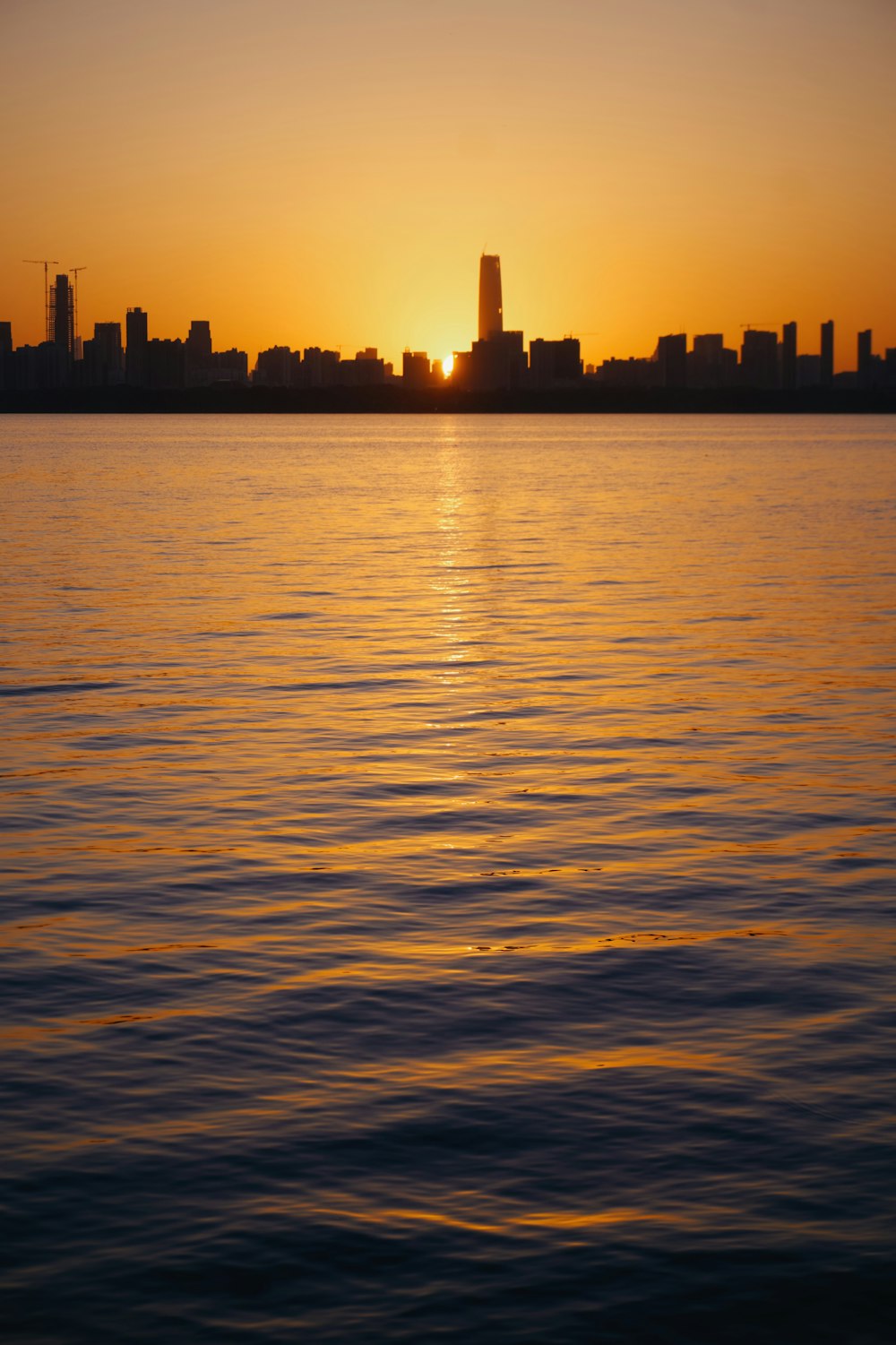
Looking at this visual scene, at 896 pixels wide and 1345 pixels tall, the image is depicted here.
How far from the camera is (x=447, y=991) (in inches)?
496

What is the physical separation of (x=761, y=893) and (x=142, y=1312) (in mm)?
8726

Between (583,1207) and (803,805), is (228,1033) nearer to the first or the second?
(583,1207)

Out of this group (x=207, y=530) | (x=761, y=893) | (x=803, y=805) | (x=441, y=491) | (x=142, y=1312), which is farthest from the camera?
(x=441, y=491)

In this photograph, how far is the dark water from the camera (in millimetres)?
8383

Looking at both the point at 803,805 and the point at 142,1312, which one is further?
the point at 803,805

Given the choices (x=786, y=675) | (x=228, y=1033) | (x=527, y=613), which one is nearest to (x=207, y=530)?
(x=527, y=613)

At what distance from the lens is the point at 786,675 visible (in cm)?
2942

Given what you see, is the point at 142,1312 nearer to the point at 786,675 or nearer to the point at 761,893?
the point at 761,893

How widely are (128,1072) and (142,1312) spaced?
3049mm

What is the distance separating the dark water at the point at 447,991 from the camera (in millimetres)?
8383

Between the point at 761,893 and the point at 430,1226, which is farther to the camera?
the point at 761,893

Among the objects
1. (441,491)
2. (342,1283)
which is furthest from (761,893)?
(441,491)

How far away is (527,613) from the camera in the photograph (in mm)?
40250

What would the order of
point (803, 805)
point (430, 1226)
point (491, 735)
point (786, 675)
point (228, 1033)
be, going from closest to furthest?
point (430, 1226), point (228, 1033), point (803, 805), point (491, 735), point (786, 675)
